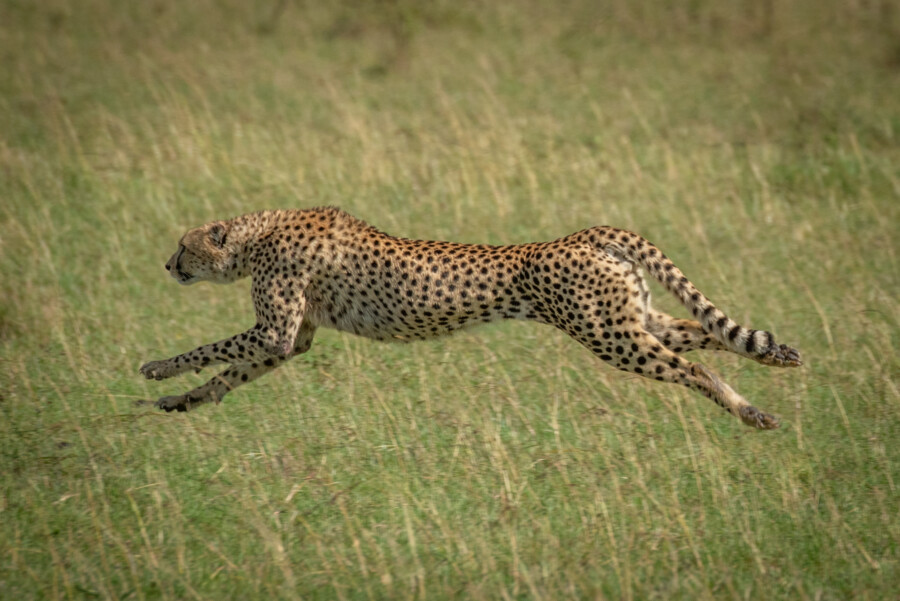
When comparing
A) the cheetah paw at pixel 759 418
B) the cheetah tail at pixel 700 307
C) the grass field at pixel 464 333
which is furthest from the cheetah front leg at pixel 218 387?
the cheetah paw at pixel 759 418

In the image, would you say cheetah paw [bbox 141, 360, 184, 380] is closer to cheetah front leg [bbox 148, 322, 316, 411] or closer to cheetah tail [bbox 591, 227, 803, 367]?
cheetah front leg [bbox 148, 322, 316, 411]

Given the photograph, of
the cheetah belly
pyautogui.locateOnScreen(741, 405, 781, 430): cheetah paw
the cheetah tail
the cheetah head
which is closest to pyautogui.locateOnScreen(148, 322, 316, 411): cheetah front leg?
the cheetah belly

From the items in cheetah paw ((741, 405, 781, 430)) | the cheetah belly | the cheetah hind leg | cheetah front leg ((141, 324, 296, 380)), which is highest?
the cheetah hind leg

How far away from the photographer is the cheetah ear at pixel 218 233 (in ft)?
21.0

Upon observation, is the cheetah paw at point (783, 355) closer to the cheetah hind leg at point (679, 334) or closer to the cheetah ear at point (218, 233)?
the cheetah hind leg at point (679, 334)

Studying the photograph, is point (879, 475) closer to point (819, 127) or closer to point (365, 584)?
point (365, 584)

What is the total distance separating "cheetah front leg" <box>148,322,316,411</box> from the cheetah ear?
0.67 metres

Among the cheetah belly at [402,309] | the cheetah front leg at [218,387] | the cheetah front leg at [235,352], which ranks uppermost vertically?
the cheetah belly at [402,309]

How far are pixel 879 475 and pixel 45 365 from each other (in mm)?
4228

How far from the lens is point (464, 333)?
23.8 feet

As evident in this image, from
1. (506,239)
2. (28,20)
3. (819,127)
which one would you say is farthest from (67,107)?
(819,127)

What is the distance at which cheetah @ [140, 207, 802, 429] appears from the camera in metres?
5.61

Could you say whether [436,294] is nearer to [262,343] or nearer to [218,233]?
[262,343]

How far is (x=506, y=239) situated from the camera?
28.6 feet
